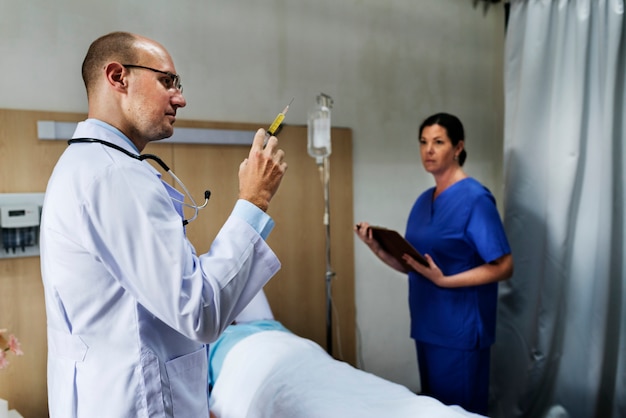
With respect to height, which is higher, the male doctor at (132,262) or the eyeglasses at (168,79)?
the eyeglasses at (168,79)

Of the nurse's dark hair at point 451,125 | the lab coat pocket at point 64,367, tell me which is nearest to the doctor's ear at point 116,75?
the lab coat pocket at point 64,367

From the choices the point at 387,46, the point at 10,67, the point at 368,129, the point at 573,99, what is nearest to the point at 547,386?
the point at 573,99

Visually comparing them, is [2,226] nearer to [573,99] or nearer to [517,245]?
[517,245]

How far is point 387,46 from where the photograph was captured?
2.98 metres

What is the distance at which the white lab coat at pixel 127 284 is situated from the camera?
35.3 inches

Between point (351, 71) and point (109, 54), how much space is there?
76.3 inches

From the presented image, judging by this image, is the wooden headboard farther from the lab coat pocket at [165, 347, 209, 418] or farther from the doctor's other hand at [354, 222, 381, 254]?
the lab coat pocket at [165, 347, 209, 418]

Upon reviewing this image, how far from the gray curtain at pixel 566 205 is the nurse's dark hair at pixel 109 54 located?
2033 millimetres

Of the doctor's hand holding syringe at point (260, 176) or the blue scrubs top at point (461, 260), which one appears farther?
the blue scrubs top at point (461, 260)

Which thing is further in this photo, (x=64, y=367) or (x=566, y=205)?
(x=566, y=205)

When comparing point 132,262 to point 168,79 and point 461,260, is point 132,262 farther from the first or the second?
point 461,260

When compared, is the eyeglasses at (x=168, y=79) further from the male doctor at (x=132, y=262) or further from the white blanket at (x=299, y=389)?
the white blanket at (x=299, y=389)

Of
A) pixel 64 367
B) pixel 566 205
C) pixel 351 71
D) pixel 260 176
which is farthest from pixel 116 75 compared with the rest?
pixel 566 205

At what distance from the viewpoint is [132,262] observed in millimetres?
896
